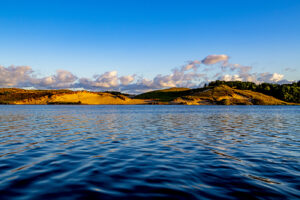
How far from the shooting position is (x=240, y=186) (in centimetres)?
819

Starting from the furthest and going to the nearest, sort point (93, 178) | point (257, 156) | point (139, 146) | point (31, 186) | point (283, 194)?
1. point (139, 146)
2. point (257, 156)
3. point (93, 178)
4. point (31, 186)
5. point (283, 194)

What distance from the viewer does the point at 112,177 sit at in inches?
358

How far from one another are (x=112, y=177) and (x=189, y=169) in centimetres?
367

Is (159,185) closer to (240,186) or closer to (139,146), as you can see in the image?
(240,186)

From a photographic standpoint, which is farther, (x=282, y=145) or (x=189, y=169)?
(x=282, y=145)

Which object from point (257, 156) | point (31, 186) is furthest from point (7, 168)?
point (257, 156)

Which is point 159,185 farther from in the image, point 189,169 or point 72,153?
point 72,153

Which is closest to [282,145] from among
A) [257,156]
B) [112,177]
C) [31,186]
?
[257,156]

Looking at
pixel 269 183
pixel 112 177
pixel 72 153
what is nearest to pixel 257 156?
pixel 269 183

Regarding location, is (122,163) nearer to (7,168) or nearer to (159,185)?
(159,185)

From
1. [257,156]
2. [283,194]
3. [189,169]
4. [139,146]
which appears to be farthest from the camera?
[139,146]

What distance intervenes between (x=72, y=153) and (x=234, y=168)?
951 centimetres

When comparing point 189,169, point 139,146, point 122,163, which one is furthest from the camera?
point 139,146

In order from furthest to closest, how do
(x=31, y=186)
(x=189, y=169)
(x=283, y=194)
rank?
1. (x=189, y=169)
2. (x=31, y=186)
3. (x=283, y=194)
